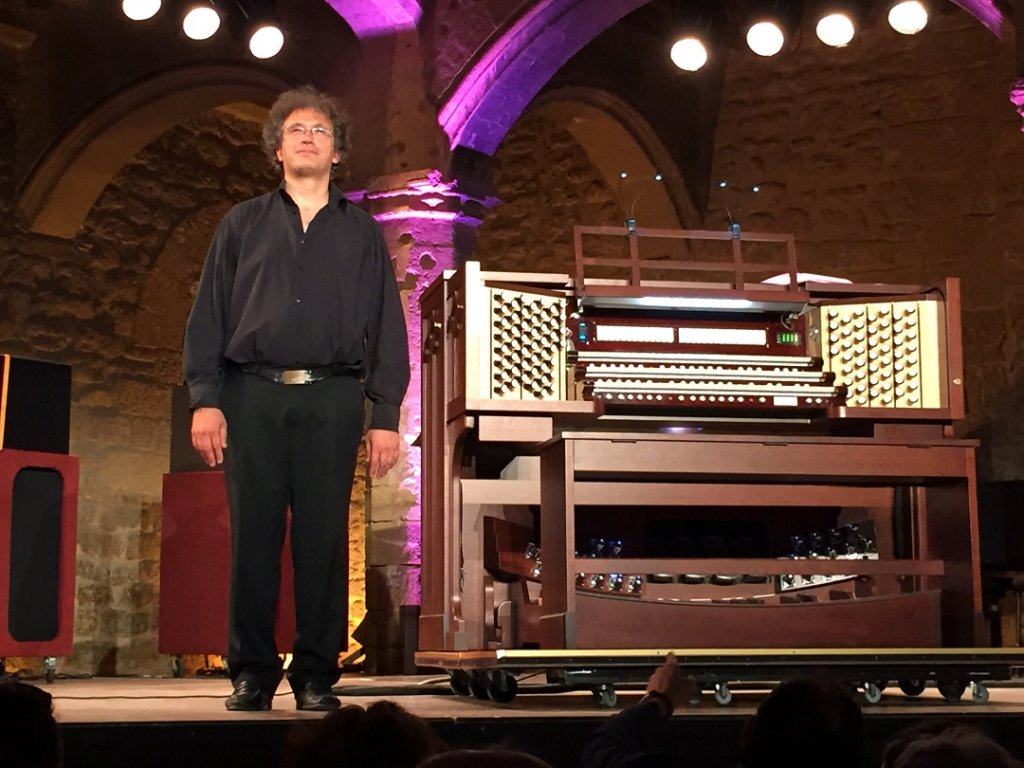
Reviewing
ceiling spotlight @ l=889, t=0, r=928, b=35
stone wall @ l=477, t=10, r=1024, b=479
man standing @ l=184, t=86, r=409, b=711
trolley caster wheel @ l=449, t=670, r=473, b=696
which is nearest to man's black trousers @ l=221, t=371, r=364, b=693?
man standing @ l=184, t=86, r=409, b=711

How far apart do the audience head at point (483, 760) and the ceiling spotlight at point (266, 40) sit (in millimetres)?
7445

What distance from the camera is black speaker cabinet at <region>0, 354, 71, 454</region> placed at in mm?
7402

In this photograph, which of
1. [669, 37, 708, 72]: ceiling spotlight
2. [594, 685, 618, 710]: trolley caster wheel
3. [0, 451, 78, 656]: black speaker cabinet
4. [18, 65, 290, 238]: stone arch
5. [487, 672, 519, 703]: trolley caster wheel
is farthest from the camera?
[18, 65, 290, 238]: stone arch

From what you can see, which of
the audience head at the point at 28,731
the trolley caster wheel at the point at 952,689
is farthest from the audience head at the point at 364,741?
the trolley caster wheel at the point at 952,689

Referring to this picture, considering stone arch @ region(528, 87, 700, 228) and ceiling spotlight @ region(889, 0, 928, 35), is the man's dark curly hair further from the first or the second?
stone arch @ region(528, 87, 700, 228)

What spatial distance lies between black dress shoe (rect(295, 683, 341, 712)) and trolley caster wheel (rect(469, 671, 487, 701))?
3.12ft

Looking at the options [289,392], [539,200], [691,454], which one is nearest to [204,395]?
[289,392]

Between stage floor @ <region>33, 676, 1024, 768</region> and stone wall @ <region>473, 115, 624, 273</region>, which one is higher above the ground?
stone wall @ <region>473, 115, 624, 273</region>

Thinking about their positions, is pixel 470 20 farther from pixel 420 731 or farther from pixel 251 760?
pixel 420 731

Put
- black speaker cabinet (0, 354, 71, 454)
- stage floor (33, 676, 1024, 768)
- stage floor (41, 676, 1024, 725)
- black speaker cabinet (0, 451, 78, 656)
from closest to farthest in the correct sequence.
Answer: stage floor (33, 676, 1024, 768) → stage floor (41, 676, 1024, 725) → black speaker cabinet (0, 451, 78, 656) → black speaker cabinet (0, 354, 71, 454)

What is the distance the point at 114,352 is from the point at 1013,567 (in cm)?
605

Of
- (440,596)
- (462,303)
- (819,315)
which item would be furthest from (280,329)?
(819,315)

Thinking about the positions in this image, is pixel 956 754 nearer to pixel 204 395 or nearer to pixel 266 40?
pixel 204 395

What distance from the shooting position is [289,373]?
14.1 ft
